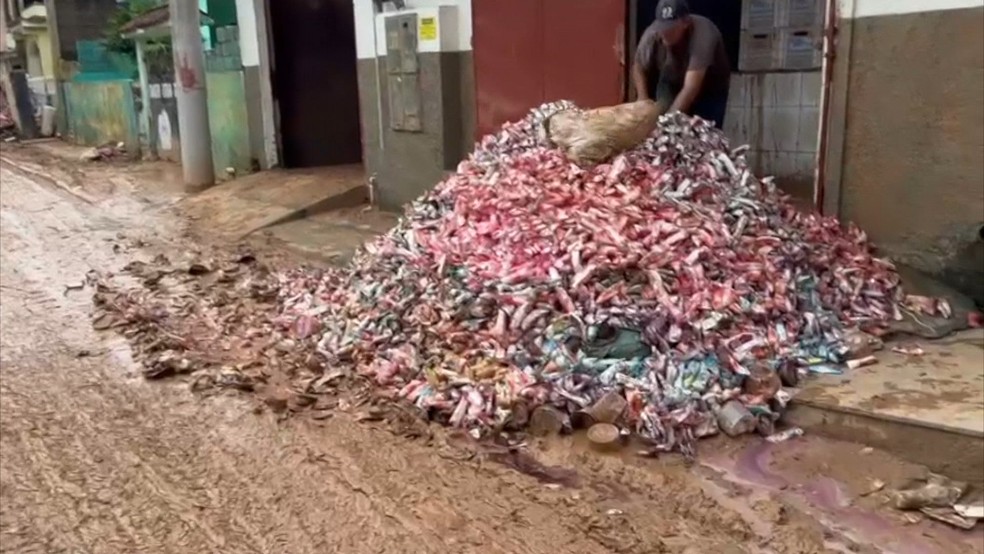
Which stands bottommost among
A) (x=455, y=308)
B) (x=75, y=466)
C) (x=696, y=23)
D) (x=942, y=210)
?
(x=75, y=466)

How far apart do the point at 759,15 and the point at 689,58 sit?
2573 mm

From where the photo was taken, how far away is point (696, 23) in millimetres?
6133

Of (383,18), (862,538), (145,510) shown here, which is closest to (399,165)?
(383,18)

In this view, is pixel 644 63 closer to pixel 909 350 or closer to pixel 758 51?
pixel 758 51

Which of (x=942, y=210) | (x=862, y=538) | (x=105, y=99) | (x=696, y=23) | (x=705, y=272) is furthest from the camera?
(x=105, y=99)

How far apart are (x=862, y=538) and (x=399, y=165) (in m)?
6.81

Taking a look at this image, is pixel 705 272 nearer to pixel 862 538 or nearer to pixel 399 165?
pixel 862 538

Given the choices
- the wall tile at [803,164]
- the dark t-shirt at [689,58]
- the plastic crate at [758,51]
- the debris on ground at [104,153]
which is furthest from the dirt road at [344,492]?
the debris on ground at [104,153]

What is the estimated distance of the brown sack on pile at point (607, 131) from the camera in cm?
572

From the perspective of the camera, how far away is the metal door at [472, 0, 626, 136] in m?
7.06

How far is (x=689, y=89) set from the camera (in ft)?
19.9

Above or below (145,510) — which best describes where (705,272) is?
above

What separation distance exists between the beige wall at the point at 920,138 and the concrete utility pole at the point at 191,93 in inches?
365

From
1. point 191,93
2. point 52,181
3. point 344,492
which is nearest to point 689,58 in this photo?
point 344,492
